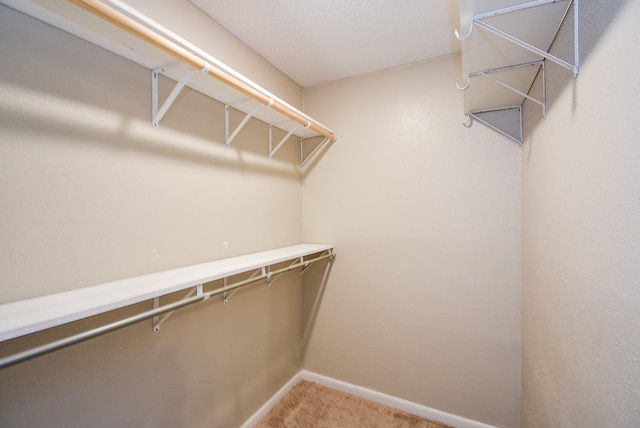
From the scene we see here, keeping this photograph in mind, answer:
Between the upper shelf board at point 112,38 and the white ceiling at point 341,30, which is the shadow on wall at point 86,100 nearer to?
the upper shelf board at point 112,38

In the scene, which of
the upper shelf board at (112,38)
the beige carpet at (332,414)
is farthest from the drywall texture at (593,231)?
the upper shelf board at (112,38)

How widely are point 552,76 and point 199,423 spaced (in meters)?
2.21

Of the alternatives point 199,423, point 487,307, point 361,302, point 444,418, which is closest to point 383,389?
point 444,418

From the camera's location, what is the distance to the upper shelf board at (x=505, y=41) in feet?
2.71

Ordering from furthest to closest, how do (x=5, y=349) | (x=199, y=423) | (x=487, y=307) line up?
(x=487, y=307) → (x=199, y=423) → (x=5, y=349)

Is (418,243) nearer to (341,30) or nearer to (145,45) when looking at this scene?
(341,30)

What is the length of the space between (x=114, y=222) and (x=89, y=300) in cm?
35

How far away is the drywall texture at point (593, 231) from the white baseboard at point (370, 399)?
2.29ft

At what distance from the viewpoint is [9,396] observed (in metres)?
0.79

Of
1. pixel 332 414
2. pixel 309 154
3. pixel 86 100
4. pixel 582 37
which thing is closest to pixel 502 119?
pixel 582 37

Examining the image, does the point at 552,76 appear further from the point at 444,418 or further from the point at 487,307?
the point at 444,418

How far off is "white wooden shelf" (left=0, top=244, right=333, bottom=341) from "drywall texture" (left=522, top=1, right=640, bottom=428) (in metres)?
1.19

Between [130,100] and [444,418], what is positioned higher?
[130,100]

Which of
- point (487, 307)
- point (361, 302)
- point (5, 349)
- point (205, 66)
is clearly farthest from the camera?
point (361, 302)
